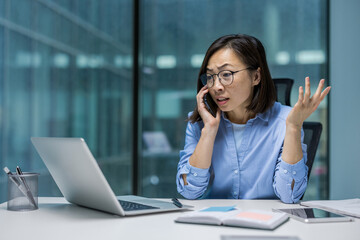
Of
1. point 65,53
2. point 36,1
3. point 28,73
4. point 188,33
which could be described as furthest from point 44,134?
point 188,33

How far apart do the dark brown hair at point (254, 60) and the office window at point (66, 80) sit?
4.27ft

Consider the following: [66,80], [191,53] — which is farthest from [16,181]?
[191,53]

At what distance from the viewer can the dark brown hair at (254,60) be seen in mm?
1747

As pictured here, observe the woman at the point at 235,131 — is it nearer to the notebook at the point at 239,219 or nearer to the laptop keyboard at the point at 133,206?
the laptop keyboard at the point at 133,206

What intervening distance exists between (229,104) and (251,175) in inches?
13.1

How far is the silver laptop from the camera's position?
1013 millimetres

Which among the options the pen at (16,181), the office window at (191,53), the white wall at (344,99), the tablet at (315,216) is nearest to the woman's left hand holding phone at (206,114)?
the tablet at (315,216)

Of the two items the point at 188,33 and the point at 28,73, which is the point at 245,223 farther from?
the point at 188,33

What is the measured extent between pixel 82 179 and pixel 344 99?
2497mm

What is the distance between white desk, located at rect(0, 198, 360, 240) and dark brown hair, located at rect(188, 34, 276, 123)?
0.80 m

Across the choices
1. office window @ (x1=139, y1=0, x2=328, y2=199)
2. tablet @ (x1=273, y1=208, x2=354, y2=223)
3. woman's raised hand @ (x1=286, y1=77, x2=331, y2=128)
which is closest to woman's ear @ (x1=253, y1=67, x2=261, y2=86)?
woman's raised hand @ (x1=286, y1=77, x2=331, y2=128)

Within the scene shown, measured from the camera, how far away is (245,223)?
948 mm

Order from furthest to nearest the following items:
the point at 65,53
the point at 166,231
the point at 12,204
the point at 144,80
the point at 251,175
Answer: the point at 144,80, the point at 65,53, the point at 251,175, the point at 12,204, the point at 166,231

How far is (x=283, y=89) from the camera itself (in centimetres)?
197
